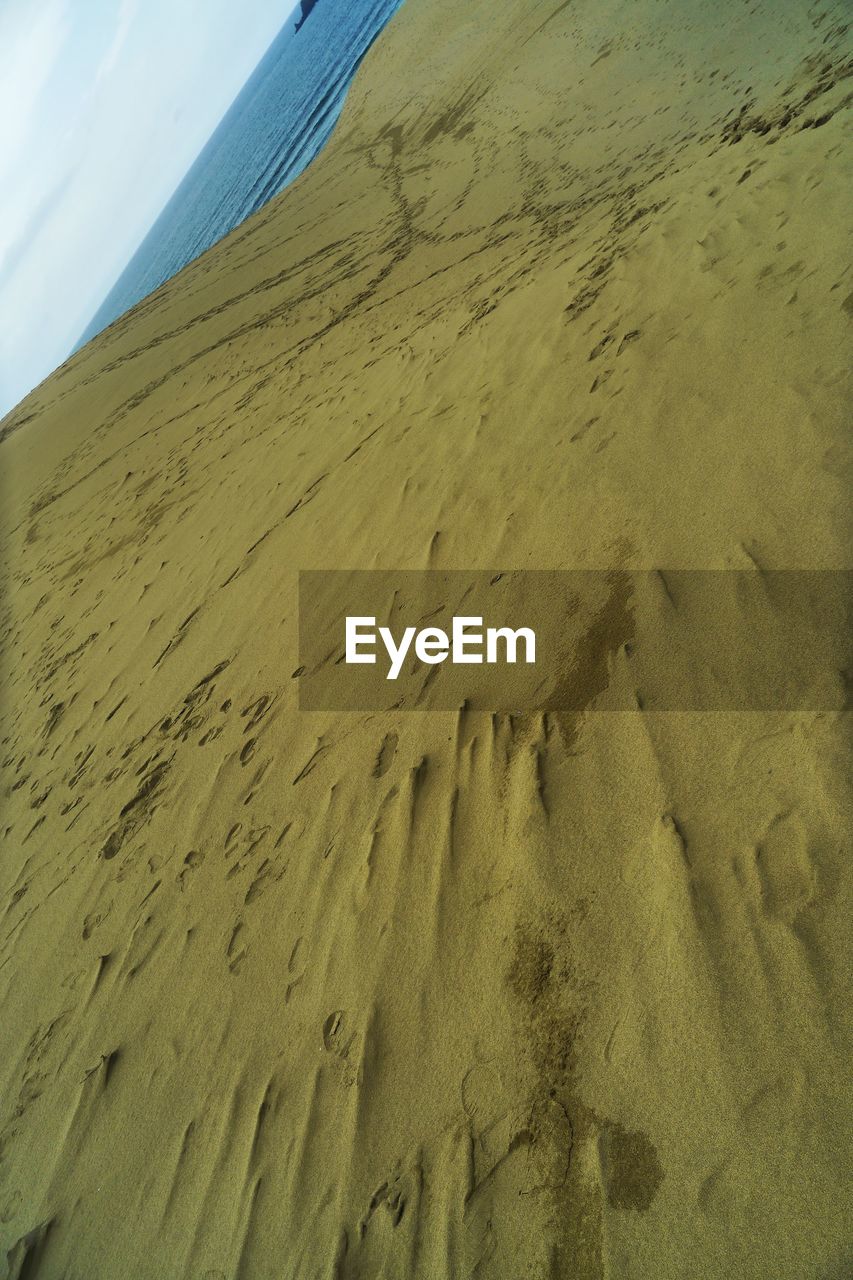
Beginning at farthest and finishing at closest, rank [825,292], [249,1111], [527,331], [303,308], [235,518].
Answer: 1. [303,308]
2. [235,518]
3. [527,331]
4. [825,292]
5. [249,1111]

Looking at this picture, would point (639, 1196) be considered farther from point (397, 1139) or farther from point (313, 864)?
point (313, 864)

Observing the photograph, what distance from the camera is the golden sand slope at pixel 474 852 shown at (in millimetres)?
1792

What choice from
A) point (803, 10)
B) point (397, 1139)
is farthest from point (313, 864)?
point (803, 10)

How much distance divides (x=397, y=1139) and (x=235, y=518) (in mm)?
4493

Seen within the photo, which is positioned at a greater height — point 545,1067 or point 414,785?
point 414,785

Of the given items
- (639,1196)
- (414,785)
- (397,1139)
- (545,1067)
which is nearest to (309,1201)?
(397,1139)

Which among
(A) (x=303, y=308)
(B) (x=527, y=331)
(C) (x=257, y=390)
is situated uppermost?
(A) (x=303, y=308)

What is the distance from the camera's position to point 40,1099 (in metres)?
2.68

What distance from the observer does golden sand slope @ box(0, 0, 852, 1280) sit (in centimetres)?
179

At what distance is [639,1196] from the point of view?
1669mm

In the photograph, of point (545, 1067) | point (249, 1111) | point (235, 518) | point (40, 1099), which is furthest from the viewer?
point (235, 518)

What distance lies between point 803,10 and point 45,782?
33.1 ft

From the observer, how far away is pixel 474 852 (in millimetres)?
2479

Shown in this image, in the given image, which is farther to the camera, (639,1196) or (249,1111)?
(249,1111)
